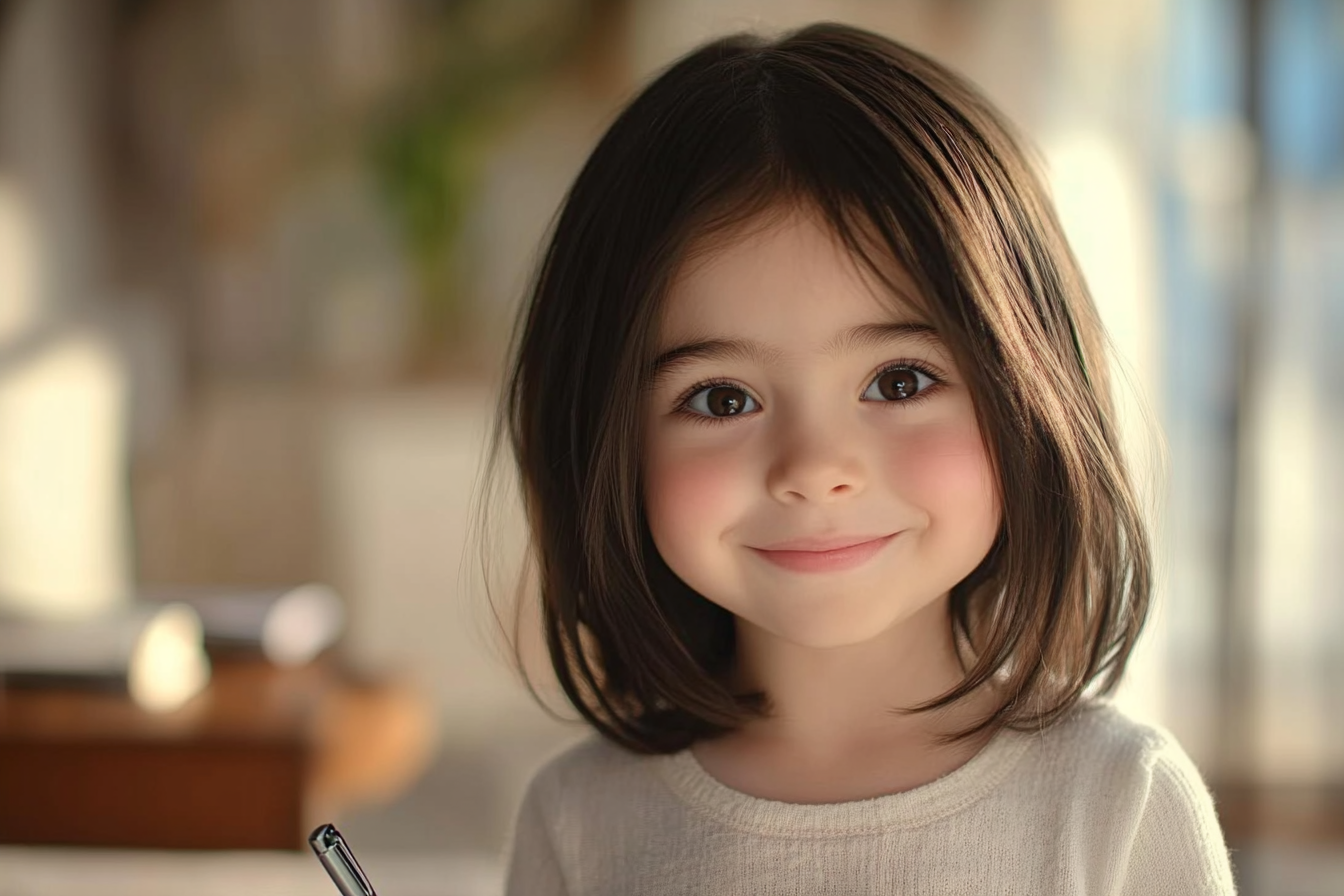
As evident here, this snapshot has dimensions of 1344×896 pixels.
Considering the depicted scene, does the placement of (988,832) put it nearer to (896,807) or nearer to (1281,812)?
(896,807)

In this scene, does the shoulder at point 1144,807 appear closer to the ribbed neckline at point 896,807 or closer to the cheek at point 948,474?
the ribbed neckline at point 896,807

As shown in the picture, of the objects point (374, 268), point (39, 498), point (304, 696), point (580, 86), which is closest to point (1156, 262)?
point (580, 86)

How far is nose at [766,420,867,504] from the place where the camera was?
22.5 inches

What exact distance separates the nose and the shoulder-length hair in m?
0.06

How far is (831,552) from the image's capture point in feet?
1.99

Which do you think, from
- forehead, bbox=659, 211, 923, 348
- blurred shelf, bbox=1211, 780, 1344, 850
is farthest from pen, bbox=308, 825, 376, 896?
blurred shelf, bbox=1211, 780, 1344, 850

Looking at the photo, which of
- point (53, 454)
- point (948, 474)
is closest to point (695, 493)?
point (948, 474)

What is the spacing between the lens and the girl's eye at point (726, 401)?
60 centimetres

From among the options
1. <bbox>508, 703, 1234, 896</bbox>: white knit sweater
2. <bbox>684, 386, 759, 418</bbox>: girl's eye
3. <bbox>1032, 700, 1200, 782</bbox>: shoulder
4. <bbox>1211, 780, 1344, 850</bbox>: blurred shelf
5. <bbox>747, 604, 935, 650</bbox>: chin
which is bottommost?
<bbox>1211, 780, 1344, 850</bbox>: blurred shelf

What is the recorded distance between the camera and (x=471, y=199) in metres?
2.31

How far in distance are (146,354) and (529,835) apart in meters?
1.80

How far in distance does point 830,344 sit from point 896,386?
0.13 feet

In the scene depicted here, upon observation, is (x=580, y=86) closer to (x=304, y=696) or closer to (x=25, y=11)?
(x=25, y=11)

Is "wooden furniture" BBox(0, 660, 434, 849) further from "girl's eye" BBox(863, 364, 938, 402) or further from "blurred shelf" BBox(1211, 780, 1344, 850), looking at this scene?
"blurred shelf" BBox(1211, 780, 1344, 850)
